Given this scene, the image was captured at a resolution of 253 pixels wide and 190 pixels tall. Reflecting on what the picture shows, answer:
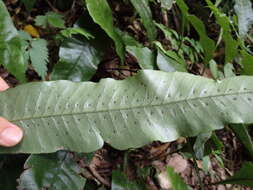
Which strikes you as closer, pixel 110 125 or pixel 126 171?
pixel 110 125

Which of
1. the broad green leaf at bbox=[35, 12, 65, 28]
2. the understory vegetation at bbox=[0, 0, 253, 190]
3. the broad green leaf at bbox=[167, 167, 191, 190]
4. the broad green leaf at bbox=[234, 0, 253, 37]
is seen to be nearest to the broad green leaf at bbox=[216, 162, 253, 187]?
the understory vegetation at bbox=[0, 0, 253, 190]

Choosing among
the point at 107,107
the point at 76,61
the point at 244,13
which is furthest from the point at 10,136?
the point at 244,13

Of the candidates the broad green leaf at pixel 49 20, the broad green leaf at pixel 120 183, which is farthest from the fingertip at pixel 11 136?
the broad green leaf at pixel 49 20

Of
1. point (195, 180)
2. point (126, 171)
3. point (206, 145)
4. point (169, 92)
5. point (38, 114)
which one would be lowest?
point (195, 180)

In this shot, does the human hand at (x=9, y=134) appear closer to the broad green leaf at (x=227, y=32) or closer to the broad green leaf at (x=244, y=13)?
the broad green leaf at (x=227, y=32)

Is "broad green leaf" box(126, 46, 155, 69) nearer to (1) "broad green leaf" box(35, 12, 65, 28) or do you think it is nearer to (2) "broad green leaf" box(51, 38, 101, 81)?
(2) "broad green leaf" box(51, 38, 101, 81)

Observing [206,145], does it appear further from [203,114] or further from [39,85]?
[39,85]

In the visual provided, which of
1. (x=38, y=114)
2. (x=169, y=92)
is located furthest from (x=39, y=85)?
(x=169, y=92)
